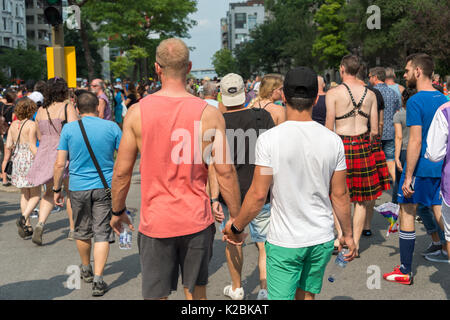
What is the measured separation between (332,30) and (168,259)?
52557 millimetres

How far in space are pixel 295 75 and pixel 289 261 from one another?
3.60 ft

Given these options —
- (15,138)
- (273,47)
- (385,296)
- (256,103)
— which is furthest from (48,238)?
(273,47)

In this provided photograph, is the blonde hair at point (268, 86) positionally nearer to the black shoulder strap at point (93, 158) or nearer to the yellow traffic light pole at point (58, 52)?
the black shoulder strap at point (93, 158)

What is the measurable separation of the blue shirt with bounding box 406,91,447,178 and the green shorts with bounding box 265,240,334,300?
2.19m

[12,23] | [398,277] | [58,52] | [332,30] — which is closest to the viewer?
[398,277]

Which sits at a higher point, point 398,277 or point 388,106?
point 388,106

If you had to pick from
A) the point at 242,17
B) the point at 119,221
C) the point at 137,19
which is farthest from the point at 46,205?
the point at 242,17

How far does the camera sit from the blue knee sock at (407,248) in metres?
5.05

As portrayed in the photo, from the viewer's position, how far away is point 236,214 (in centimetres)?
339

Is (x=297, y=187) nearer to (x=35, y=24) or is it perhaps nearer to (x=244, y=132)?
(x=244, y=132)

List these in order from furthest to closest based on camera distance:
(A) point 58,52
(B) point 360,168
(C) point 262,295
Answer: (A) point 58,52 → (B) point 360,168 → (C) point 262,295

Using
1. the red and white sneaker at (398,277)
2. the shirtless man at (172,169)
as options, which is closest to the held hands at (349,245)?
the shirtless man at (172,169)

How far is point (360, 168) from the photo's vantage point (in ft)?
19.9

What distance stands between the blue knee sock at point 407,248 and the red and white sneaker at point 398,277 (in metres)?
0.05
